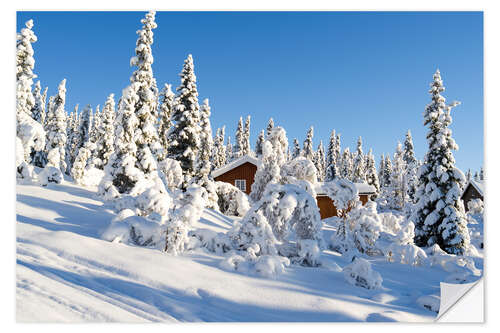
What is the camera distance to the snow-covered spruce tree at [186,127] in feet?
72.0

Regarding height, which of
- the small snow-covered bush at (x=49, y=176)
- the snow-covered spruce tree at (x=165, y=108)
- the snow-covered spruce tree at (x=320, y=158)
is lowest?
the small snow-covered bush at (x=49, y=176)

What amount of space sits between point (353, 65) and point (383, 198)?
48058 mm

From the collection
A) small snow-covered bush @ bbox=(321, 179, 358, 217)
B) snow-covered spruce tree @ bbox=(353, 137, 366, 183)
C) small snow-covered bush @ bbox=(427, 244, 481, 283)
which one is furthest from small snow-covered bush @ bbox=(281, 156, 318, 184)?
snow-covered spruce tree @ bbox=(353, 137, 366, 183)

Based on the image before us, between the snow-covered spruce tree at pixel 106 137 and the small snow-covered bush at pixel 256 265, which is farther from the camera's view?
the snow-covered spruce tree at pixel 106 137

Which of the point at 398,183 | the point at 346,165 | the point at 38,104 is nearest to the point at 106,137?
the point at 38,104

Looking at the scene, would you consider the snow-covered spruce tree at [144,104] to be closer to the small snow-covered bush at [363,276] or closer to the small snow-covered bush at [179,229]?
the small snow-covered bush at [179,229]

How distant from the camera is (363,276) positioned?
290 inches

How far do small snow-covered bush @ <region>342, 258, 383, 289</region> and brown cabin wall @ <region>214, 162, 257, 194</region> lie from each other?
71.7 ft

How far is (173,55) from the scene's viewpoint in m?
10.2

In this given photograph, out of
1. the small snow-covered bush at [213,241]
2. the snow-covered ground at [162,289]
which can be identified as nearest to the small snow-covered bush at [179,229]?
the snow-covered ground at [162,289]

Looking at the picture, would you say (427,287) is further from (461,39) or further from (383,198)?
(383,198)

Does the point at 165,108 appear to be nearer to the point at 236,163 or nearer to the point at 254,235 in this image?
the point at 236,163

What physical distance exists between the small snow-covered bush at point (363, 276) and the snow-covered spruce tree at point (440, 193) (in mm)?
11056
